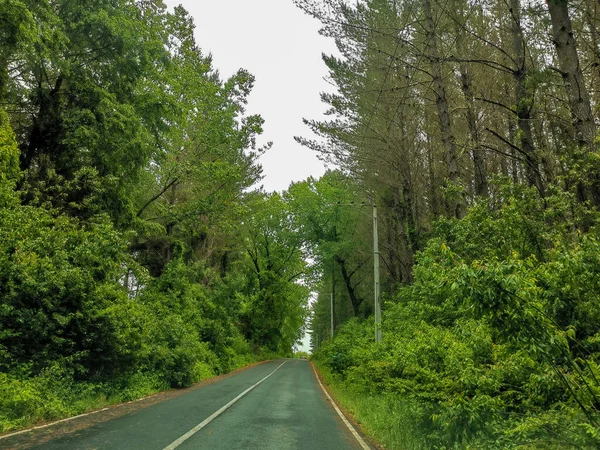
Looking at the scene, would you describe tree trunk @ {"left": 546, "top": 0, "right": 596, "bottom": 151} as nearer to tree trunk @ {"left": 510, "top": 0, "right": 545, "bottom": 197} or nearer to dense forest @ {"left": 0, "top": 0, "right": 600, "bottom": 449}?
dense forest @ {"left": 0, "top": 0, "right": 600, "bottom": 449}

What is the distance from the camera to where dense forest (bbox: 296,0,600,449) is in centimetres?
467

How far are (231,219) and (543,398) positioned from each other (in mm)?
23260

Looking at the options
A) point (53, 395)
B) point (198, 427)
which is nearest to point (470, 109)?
point (198, 427)

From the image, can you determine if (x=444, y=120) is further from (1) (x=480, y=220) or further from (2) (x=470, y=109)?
(2) (x=470, y=109)

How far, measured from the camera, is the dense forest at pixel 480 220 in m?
4.67

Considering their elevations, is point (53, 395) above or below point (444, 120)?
below

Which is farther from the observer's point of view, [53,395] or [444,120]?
[444,120]

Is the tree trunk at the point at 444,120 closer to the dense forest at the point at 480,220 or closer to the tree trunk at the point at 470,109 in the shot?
the dense forest at the point at 480,220

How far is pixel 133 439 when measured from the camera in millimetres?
7648

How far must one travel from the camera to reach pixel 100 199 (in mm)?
17812

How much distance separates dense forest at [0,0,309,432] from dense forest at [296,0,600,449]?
719 centimetres

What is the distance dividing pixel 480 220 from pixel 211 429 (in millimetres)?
8324

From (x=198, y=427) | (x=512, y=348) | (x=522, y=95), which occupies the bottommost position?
(x=198, y=427)

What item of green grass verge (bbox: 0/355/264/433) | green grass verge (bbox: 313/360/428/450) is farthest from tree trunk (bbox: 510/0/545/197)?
green grass verge (bbox: 0/355/264/433)
